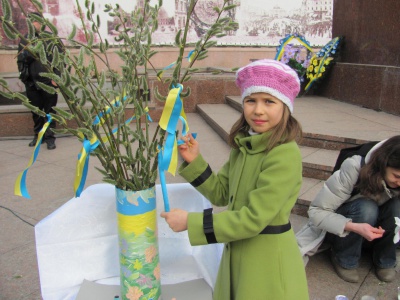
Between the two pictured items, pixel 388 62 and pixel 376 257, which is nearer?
pixel 376 257

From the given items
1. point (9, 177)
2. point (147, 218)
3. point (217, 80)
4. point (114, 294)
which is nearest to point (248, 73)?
point (147, 218)

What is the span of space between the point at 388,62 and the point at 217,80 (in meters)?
2.73

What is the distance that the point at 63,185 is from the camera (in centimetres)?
376

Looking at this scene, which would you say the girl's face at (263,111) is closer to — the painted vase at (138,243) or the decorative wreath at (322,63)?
the painted vase at (138,243)

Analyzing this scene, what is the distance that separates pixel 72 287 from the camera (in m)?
1.67

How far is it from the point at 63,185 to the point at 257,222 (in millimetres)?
2878

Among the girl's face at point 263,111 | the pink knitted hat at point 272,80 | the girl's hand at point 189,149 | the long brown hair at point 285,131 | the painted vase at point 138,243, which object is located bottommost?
the painted vase at point 138,243

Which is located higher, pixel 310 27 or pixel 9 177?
pixel 310 27

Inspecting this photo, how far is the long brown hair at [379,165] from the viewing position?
6.66ft

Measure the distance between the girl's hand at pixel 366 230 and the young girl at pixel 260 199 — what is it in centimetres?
73

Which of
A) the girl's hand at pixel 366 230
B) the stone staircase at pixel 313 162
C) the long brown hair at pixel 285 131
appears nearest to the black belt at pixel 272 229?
the long brown hair at pixel 285 131

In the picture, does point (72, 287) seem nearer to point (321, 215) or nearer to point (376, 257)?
point (321, 215)

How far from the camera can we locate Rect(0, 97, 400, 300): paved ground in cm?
219

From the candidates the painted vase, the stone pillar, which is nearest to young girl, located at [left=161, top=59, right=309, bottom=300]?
the painted vase
